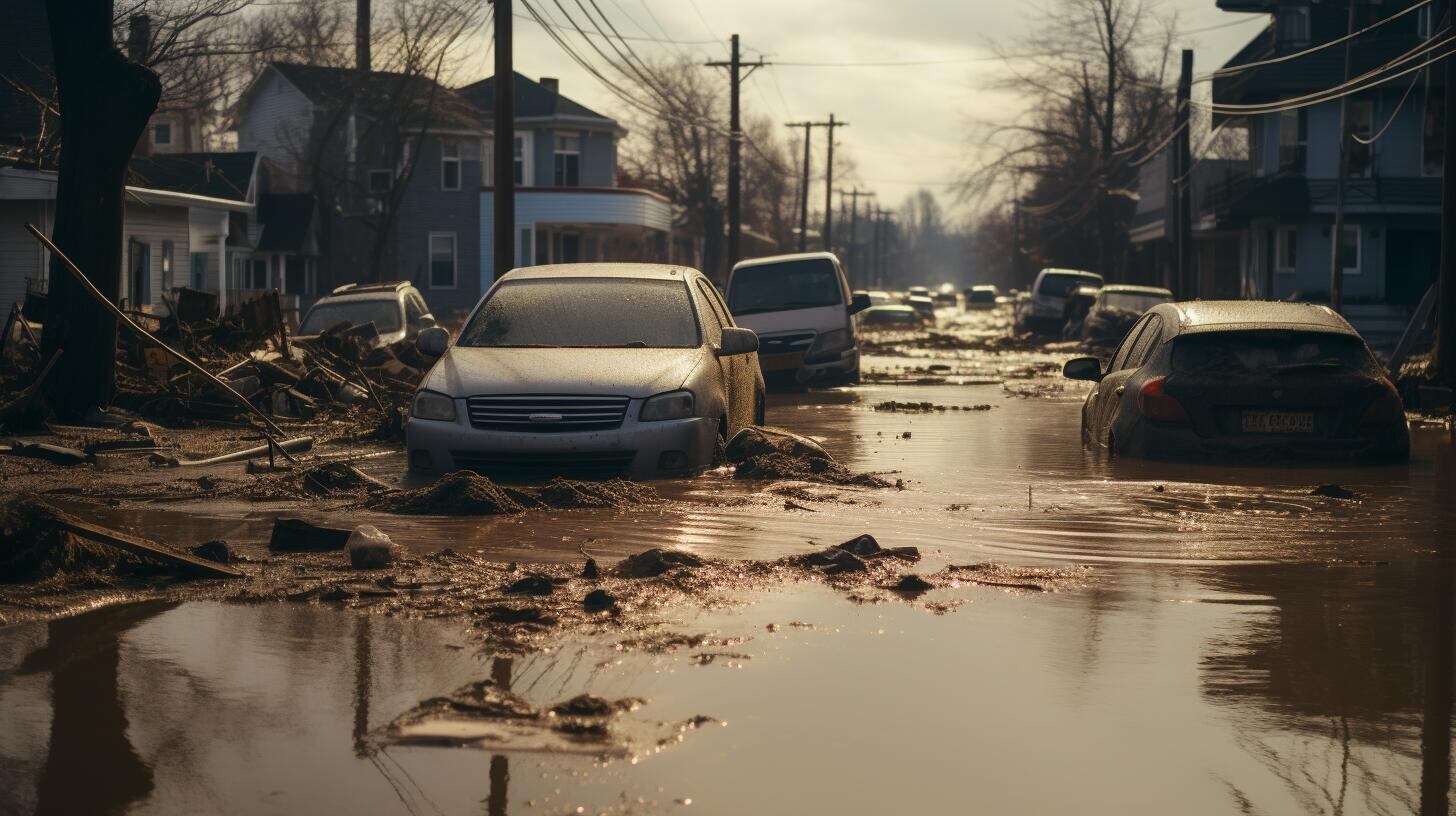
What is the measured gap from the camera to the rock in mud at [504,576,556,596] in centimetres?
735

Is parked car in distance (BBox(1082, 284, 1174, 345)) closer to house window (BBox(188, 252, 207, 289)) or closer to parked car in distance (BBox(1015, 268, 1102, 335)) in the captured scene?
parked car in distance (BBox(1015, 268, 1102, 335))

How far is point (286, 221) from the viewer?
180 feet

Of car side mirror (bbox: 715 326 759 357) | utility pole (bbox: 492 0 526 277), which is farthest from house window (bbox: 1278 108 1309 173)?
car side mirror (bbox: 715 326 759 357)

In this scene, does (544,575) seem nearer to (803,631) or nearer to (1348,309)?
(803,631)

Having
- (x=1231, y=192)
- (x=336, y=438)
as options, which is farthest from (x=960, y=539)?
(x=1231, y=192)

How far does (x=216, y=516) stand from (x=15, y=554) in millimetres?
2584

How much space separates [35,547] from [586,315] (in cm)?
589

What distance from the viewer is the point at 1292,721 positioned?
17.7 feet

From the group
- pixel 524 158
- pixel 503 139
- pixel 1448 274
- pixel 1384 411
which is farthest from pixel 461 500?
pixel 524 158

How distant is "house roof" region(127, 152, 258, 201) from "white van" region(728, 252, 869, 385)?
13736 mm

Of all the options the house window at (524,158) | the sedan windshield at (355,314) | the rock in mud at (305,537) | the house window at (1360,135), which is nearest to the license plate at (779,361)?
the sedan windshield at (355,314)

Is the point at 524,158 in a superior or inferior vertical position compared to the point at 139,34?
superior

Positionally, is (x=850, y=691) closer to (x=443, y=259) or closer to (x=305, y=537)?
(x=305, y=537)

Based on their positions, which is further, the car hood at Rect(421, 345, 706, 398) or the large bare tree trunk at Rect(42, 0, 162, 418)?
the large bare tree trunk at Rect(42, 0, 162, 418)
